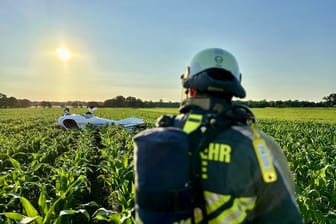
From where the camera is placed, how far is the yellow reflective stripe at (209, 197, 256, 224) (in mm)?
1613

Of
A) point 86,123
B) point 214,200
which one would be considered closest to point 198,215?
point 214,200

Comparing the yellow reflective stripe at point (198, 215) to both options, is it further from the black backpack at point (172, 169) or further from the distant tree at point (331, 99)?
the distant tree at point (331, 99)

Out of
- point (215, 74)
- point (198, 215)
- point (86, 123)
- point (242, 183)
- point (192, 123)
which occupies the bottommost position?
point (86, 123)

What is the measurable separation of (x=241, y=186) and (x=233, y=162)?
0.10 m

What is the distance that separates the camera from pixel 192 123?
5.81 ft

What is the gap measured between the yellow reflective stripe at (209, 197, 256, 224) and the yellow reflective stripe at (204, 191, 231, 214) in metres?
0.04

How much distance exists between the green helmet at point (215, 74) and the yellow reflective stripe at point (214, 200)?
1.57 ft

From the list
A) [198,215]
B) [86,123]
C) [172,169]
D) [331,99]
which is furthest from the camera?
[331,99]

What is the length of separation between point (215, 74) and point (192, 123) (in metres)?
0.27

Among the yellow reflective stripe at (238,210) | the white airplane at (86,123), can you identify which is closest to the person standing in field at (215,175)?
the yellow reflective stripe at (238,210)

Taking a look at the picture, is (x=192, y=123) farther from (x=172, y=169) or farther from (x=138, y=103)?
(x=138, y=103)

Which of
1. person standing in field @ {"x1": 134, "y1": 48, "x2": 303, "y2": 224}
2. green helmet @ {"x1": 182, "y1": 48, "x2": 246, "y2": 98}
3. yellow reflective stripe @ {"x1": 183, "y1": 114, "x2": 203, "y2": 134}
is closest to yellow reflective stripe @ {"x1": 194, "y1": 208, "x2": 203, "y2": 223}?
person standing in field @ {"x1": 134, "y1": 48, "x2": 303, "y2": 224}

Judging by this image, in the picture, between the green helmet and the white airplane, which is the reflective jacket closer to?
the green helmet

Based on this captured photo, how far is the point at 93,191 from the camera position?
738cm
